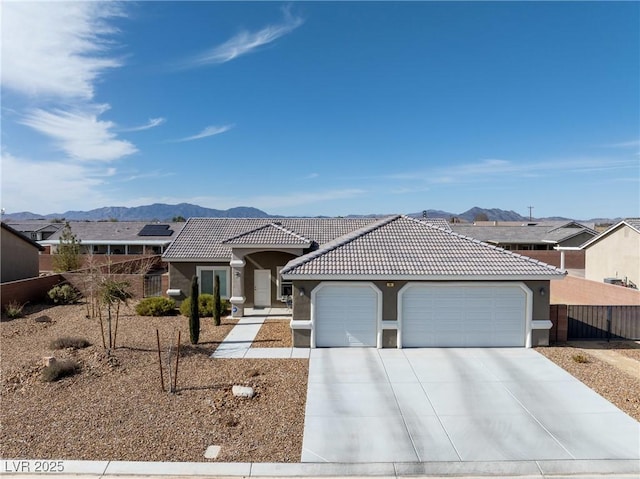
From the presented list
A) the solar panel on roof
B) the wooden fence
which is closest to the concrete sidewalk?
the wooden fence

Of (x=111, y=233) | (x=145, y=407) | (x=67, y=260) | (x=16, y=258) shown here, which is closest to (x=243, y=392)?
(x=145, y=407)

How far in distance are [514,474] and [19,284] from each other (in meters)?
24.0

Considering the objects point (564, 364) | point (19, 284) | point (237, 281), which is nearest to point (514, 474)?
point (564, 364)

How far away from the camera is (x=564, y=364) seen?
1311 centimetres

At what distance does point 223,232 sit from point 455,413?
1808 centimetres

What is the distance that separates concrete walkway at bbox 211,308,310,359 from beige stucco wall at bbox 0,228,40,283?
16.2 meters

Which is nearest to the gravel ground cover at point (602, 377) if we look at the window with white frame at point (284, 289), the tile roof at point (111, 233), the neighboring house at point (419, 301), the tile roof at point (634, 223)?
the neighboring house at point (419, 301)

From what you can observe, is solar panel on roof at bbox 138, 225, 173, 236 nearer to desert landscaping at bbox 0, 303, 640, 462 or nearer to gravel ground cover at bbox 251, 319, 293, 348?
desert landscaping at bbox 0, 303, 640, 462

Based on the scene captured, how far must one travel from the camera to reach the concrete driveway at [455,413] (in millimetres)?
8180

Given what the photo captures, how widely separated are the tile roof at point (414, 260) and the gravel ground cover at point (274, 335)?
2.84 metres

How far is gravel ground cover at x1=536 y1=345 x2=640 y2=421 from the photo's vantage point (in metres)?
10.4

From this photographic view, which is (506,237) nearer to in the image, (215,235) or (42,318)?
(215,235)

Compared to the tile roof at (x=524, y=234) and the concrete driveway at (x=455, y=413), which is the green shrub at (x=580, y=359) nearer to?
the concrete driveway at (x=455, y=413)

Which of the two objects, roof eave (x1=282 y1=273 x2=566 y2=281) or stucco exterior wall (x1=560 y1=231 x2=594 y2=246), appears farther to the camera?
stucco exterior wall (x1=560 y1=231 x2=594 y2=246)
